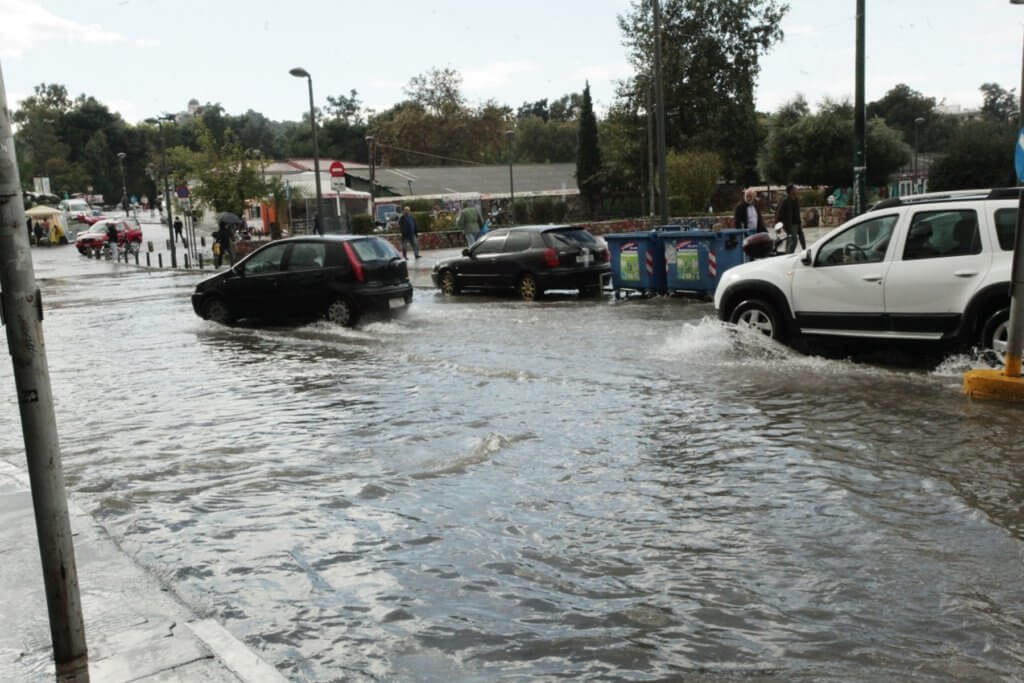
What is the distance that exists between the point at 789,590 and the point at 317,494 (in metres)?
3.26

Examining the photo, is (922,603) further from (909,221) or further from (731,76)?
(731,76)

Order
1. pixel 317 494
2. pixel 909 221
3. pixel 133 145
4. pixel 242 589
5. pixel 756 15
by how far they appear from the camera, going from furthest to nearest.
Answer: pixel 133 145 < pixel 756 15 < pixel 909 221 < pixel 317 494 < pixel 242 589

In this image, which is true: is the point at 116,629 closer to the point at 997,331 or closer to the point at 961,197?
the point at 997,331

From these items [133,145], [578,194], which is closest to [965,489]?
[578,194]

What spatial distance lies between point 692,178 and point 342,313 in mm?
35371

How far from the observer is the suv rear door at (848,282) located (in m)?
10.3

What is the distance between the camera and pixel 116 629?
169 inches

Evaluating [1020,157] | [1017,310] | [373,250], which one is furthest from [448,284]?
[1017,310]

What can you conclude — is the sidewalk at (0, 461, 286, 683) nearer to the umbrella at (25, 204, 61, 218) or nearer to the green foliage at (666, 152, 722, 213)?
the green foliage at (666, 152, 722, 213)

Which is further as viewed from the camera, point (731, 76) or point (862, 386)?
point (731, 76)

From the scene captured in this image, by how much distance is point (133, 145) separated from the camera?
13025 cm

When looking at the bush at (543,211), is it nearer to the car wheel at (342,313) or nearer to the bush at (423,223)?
the bush at (423,223)

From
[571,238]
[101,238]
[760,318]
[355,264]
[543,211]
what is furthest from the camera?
[101,238]

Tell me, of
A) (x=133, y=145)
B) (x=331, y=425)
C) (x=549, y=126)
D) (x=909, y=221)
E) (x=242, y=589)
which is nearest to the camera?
(x=242, y=589)
